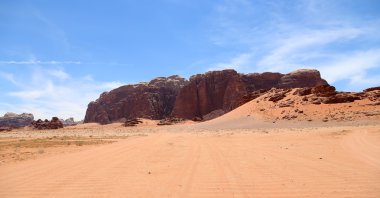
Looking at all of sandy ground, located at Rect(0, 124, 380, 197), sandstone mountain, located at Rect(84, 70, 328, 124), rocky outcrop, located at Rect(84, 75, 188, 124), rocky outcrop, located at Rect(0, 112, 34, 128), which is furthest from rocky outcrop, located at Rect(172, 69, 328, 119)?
sandy ground, located at Rect(0, 124, 380, 197)

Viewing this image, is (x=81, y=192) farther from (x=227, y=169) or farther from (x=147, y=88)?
(x=147, y=88)

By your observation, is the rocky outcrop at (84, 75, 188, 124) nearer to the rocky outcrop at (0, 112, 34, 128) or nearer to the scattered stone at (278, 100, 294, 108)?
the rocky outcrop at (0, 112, 34, 128)

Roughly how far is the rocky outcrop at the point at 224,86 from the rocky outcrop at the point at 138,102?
46.2ft

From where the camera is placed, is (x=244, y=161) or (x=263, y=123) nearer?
(x=244, y=161)

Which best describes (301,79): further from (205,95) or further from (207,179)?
(207,179)

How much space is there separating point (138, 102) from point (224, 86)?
3557 centimetres

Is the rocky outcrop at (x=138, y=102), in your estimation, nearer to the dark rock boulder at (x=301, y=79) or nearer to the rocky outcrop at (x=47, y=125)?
the rocky outcrop at (x=47, y=125)

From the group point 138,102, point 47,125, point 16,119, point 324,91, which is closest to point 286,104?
point 324,91

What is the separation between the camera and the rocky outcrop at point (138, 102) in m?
127

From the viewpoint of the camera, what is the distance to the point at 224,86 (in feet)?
368

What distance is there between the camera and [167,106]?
132625 millimetres

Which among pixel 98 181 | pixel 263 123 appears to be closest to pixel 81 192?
pixel 98 181

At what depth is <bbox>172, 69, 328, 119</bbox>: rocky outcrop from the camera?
347 ft

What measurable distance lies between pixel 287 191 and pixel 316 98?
50644 mm
